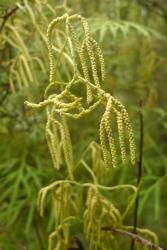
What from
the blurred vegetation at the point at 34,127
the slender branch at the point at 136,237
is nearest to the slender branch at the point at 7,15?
the blurred vegetation at the point at 34,127

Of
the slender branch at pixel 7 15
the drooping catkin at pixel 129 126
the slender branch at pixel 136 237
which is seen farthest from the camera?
the slender branch at pixel 7 15

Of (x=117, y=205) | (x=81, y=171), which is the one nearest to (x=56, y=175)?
(x=81, y=171)

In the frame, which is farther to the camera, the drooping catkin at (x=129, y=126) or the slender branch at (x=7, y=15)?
the slender branch at (x=7, y=15)

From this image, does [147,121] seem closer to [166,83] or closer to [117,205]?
[117,205]

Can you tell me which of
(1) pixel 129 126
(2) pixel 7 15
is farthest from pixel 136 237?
(2) pixel 7 15

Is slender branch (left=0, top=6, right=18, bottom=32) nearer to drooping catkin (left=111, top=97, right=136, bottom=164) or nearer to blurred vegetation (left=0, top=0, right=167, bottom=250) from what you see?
blurred vegetation (left=0, top=0, right=167, bottom=250)

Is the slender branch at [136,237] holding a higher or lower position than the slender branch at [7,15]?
lower

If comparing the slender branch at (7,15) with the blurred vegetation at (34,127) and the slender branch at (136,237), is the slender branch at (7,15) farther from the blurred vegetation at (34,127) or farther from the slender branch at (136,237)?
the slender branch at (136,237)

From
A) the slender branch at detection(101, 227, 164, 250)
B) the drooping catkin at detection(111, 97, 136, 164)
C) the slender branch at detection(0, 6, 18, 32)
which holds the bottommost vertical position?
the slender branch at detection(101, 227, 164, 250)

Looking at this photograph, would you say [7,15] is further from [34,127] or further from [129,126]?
[129,126]

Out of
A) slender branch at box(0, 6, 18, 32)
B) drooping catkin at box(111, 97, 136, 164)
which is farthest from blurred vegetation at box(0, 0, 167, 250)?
drooping catkin at box(111, 97, 136, 164)

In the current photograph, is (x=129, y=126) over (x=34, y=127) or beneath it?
beneath
